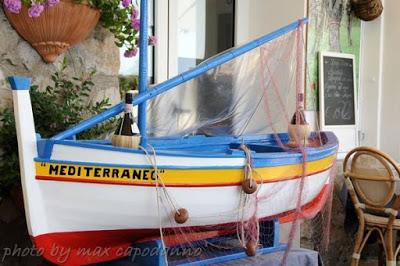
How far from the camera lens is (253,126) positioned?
1.54 metres

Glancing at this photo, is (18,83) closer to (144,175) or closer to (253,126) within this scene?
(144,175)

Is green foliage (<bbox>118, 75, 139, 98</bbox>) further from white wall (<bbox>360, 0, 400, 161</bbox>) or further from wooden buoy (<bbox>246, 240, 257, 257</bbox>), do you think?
white wall (<bbox>360, 0, 400, 161</bbox>)

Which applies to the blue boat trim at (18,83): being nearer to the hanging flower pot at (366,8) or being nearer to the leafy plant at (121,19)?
the leafy plant at (121,19)

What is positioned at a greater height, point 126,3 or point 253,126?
point 126,3

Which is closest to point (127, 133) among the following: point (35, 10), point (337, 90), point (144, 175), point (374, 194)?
point (144, 175)

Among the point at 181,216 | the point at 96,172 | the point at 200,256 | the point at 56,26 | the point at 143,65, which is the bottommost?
the point at 200,256

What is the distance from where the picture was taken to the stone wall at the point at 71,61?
1308mm

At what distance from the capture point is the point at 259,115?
4.96 feet

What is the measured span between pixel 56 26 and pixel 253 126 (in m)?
0.67

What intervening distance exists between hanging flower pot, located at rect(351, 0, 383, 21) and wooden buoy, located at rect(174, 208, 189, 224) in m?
1.98

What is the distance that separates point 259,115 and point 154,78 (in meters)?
0.70

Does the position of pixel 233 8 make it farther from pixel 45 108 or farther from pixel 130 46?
pixel 45 108

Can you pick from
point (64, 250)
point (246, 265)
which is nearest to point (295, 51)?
point (246, 265)

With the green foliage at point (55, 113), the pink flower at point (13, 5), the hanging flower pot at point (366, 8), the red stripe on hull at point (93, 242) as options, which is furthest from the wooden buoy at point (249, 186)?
the hanging flower pot at point (366, 8)
